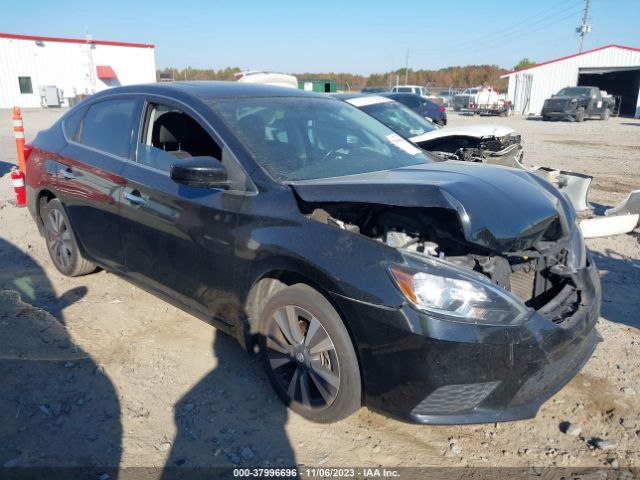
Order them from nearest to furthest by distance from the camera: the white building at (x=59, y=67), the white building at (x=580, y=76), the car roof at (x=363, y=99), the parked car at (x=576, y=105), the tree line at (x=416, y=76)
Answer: the car roof at (x=363, y=99) → the parked car at (x=576, y=105) → the white building at (x=59, y=67) → the white building at (x=580, y=76) → the tree line at (x=416, y=76)

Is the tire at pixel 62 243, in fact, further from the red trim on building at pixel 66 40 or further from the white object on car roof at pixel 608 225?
the red trim on building at pixel 66 40

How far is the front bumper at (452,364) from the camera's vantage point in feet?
7.53

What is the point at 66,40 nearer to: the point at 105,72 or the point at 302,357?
the point at 105,72

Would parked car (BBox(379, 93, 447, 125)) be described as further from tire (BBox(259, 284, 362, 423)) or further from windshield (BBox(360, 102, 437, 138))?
tire (BBox(259, 284, 362, 423))

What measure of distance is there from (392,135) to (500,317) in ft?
6.87

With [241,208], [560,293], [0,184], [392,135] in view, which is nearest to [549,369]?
[560,293]

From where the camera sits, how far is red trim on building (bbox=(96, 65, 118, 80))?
38.4 meters

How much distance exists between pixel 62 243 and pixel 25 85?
122ft

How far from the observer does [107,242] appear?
13.0ft

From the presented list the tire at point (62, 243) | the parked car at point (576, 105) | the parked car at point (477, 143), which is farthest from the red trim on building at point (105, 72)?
the tire at point (62, 243)

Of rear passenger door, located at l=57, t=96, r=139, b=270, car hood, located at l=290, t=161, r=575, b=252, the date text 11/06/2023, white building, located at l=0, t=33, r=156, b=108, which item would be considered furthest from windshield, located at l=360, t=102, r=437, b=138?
white building, located at l=0, t=33, r=156, b=108

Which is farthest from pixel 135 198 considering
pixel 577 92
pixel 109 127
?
pixel 577 92

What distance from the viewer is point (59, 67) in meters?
36.7

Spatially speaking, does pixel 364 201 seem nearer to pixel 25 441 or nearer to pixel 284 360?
pixel 284 360
